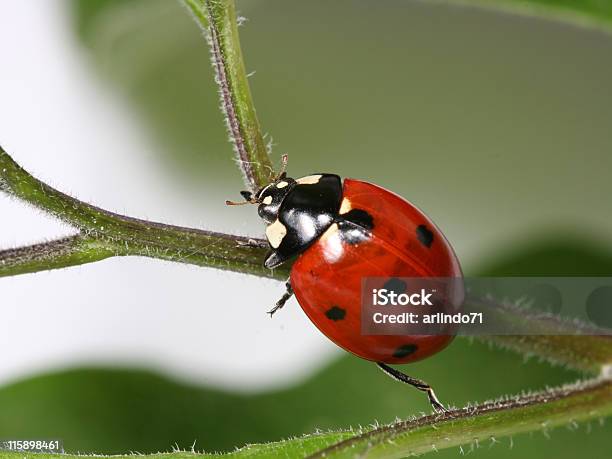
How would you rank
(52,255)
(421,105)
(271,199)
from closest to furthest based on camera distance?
(52,255)
(271,199)
(421,105)

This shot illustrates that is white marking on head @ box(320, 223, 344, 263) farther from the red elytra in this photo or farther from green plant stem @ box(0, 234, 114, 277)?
green plant stem @ box(0, 234, 114, 277)

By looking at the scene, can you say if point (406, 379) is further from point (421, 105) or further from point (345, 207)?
point (421, 105)

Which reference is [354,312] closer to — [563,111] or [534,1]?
[534,1]

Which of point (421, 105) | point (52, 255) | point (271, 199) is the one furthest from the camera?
point (421, 105)

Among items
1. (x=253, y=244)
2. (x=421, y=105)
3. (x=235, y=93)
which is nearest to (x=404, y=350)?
(x=253, y=244)

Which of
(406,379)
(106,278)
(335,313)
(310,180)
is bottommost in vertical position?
(106,278)

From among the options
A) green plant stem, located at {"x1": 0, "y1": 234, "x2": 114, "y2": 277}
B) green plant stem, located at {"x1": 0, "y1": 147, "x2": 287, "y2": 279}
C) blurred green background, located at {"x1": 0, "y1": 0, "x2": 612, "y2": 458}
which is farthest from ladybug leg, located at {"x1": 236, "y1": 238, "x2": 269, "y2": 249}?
blurred green background, located at {"x1": 0, "y1": 0, "x2": 612, "y2": 458}

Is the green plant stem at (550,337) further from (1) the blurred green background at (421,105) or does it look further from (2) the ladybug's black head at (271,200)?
(1) the blurred green background at (421,105)
